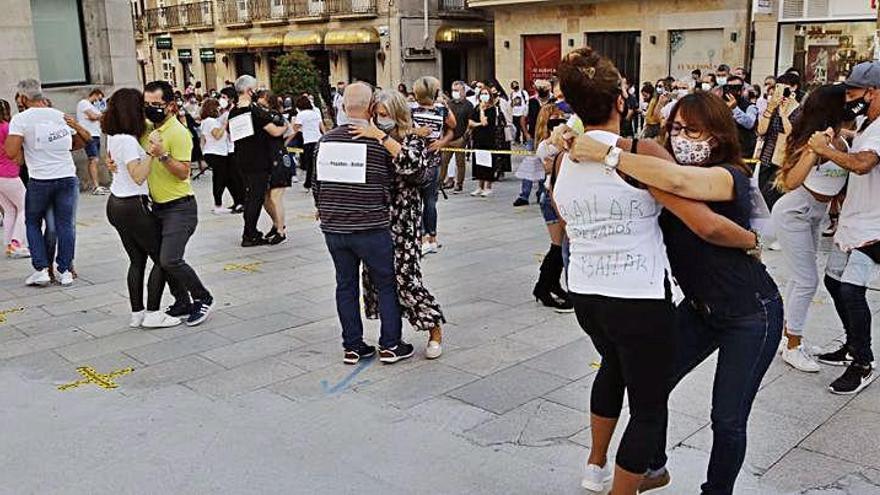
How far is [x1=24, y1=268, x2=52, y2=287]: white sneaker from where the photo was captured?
724 cm

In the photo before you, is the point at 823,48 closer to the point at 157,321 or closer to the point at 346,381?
the point at 157,321

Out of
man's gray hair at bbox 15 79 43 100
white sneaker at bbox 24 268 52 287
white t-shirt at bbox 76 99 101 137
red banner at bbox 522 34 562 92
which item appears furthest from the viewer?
red banner at bbox 522 34 562 92

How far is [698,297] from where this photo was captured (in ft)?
9.84

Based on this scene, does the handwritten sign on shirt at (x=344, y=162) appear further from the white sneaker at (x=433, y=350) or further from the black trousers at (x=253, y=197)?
the black trousers at (x=253, y=197)

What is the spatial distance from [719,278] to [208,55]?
1482 inches

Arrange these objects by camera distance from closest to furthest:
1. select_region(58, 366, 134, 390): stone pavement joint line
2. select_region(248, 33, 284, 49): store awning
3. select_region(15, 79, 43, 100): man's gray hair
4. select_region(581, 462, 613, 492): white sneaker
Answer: select_region(581, 462, 613, 492): white sneaker < select_region(58, 366, 134, 390): stone pavement joint line < select_region(15, 79, 43, 100): man's gray hair < select_region(248, 33, 284, 49): store awning

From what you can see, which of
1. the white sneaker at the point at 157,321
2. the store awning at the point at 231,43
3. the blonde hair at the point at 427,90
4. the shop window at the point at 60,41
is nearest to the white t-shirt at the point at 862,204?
the blonde hair at the point at 427,90

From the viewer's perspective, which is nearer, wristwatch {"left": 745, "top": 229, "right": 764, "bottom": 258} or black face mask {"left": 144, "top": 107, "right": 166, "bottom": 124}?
wristwatch {"left": 745, "top": 229, "right": 764, "bottom": 258}

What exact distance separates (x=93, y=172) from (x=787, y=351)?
437 inches

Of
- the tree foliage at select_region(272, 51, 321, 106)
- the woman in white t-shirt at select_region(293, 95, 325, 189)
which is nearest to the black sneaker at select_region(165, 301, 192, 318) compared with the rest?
the woman in white t-shirt at select_region(293, 95, 325, 189)

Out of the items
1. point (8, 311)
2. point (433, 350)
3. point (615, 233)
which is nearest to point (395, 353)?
point (433, 350)

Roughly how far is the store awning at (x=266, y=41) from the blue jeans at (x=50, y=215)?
27.3 meters

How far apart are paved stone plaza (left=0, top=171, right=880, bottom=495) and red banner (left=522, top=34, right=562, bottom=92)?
65.5 ft

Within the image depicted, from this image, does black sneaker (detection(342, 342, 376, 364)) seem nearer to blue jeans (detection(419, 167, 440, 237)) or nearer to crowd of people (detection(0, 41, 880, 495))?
crowd of people (detection(0, 41, 880, 495))
